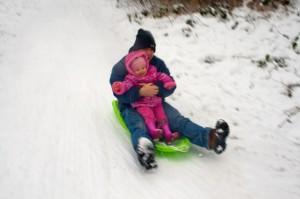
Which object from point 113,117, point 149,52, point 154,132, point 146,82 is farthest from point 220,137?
point 113,117

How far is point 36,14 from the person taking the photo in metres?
7.68

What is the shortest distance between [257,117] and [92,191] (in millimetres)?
2081

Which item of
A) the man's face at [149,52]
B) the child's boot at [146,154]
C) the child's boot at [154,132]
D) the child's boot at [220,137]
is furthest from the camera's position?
the man's face at [149,52]

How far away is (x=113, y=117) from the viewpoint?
4340mm

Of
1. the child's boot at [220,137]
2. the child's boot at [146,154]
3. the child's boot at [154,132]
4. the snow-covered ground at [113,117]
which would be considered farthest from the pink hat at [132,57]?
the child's boot at [220,137]

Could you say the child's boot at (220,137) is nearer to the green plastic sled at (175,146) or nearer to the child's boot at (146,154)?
the green plastic sled at (175,146)

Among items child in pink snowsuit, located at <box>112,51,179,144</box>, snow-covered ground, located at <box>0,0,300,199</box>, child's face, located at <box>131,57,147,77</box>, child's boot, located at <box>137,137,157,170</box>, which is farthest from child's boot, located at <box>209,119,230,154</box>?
child's face, located at <box>131,57,147,77</box>

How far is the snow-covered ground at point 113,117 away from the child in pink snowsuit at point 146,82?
30 cm

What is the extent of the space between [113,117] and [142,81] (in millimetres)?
688

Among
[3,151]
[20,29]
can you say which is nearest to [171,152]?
[3,151]

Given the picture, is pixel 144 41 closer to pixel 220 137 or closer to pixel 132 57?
pixel 132 57

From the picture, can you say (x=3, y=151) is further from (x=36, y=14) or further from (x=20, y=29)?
(x=36, y=14)

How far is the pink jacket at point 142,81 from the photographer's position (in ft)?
12.3

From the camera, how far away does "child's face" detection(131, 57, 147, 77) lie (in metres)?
3.75
